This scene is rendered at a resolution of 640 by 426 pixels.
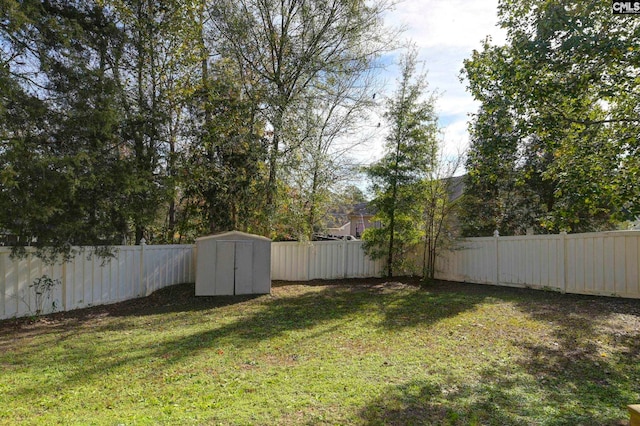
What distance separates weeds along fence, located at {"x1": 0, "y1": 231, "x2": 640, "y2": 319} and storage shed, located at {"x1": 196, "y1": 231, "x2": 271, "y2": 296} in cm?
155

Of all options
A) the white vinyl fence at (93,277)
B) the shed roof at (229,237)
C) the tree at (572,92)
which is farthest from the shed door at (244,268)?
the tree at (572,92)

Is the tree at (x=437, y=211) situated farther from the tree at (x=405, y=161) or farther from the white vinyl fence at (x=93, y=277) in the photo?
the white vinyl fence at (x=93, y=277)

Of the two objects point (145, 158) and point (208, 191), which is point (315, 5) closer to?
point (208, 191)

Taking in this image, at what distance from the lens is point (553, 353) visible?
16.9ft

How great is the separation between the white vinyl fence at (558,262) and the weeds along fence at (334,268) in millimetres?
17

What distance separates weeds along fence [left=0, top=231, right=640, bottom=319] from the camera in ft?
25.3

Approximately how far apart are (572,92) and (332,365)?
517cm

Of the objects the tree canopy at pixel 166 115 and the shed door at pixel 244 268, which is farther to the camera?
the shed door at pixel 244 268

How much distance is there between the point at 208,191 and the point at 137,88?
3225 millimetres

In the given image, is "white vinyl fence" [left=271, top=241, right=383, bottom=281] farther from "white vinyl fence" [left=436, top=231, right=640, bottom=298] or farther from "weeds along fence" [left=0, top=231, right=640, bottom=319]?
"white vinyl fence" [left=436, top=231, right=640, bottom=298]

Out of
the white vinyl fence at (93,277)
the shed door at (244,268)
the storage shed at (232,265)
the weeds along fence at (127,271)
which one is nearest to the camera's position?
the white vinyl fence at (93,277)

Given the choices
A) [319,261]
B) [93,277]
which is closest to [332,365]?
[93,277]

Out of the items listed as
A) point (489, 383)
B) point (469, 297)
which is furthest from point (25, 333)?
point (469, 297)

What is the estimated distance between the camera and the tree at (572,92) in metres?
5.57
